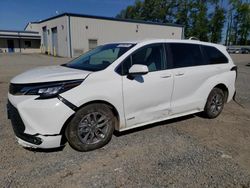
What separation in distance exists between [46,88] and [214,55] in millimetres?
3744

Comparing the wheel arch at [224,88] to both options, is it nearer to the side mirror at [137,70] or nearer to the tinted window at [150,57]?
the tinted window at [150,57]

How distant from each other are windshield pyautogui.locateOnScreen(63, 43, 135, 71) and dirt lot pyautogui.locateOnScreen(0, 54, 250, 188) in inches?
53.0

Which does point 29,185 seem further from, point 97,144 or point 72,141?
point 97,144

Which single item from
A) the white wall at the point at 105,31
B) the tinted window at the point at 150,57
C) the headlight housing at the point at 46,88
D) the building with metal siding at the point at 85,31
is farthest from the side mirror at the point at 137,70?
the building with metal siding at the point at 85,31

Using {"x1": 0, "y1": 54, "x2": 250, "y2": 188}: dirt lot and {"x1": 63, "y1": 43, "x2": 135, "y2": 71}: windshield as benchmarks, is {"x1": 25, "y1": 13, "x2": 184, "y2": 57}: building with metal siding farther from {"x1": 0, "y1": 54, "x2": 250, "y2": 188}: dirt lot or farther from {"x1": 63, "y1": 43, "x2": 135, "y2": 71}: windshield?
{"x1": 0, "y1": 54, "x2": 250, "y2": 188}: dirt lot

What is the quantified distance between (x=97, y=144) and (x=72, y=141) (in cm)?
43

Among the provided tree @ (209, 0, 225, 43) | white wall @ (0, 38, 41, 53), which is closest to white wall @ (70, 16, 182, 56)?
white wall @ (0, 38, 41, 53)

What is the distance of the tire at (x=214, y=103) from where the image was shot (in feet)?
15.9

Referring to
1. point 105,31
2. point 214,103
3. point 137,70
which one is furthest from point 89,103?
point 105,31

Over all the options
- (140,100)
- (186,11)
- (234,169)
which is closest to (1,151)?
(140,100)

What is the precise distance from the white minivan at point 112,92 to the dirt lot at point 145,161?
273mm

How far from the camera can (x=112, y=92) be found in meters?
3.35

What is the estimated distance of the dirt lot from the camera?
2.72 metres

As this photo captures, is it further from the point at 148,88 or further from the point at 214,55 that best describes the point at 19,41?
the point at 148,88
